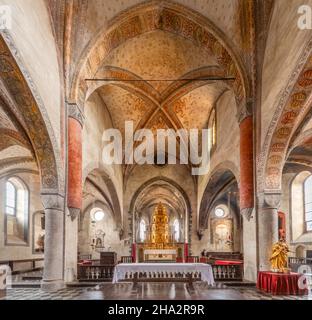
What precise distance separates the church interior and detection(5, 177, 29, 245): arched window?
72 mm

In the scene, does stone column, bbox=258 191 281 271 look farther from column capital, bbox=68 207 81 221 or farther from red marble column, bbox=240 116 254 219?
column capital, bbox=68 207 81 221

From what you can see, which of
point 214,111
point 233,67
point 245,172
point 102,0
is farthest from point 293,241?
point 102,0

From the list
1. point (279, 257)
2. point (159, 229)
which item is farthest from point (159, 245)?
point (279, 257)

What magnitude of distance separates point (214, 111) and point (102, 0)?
966 cm

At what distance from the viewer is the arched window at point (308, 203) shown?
21.1 meters

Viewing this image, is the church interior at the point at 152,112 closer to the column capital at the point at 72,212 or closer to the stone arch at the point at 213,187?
the column capital at the point at 72,212

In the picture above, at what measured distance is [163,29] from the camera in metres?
15.6

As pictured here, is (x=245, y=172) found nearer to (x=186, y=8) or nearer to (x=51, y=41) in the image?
(x=186, y=8)

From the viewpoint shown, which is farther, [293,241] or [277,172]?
[293,241]

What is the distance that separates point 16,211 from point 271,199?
14881 millimetres

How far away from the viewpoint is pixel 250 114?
13914 mm

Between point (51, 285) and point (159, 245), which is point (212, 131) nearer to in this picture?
point (159, 245)

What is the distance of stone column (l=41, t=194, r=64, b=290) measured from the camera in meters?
12.6
